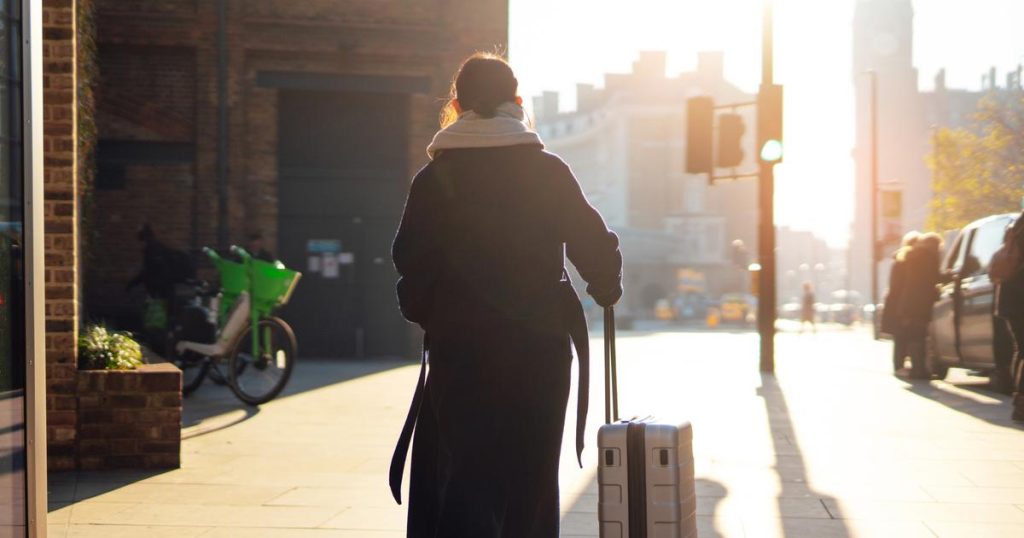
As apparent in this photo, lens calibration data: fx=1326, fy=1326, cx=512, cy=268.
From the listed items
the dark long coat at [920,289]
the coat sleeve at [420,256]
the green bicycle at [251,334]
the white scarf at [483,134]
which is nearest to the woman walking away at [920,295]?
the dark long coat at [920,289]

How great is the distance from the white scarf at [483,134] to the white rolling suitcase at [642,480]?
23.7 inches

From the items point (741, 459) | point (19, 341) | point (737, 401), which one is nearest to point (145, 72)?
point (737, 401)

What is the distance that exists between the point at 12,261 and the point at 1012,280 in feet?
24.6

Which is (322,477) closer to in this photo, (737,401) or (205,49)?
(737,401)

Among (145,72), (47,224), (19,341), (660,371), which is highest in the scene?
(145,72)

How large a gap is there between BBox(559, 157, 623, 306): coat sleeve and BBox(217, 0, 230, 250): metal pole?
14833mm

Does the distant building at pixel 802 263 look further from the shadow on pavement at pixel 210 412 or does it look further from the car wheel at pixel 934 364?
the car wheel at pixel 934 364

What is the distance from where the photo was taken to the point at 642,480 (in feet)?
12.9

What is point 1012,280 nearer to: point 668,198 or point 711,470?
point 711,470

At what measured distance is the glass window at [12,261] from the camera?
4011 mm

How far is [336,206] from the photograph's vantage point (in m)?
18.7

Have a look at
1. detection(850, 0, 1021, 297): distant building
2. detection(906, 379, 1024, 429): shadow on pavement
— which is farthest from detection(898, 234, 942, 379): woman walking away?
detection(850, 0, 1021, 297): distant building

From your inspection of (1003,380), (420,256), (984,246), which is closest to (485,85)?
(420,256)

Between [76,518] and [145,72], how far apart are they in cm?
1320
